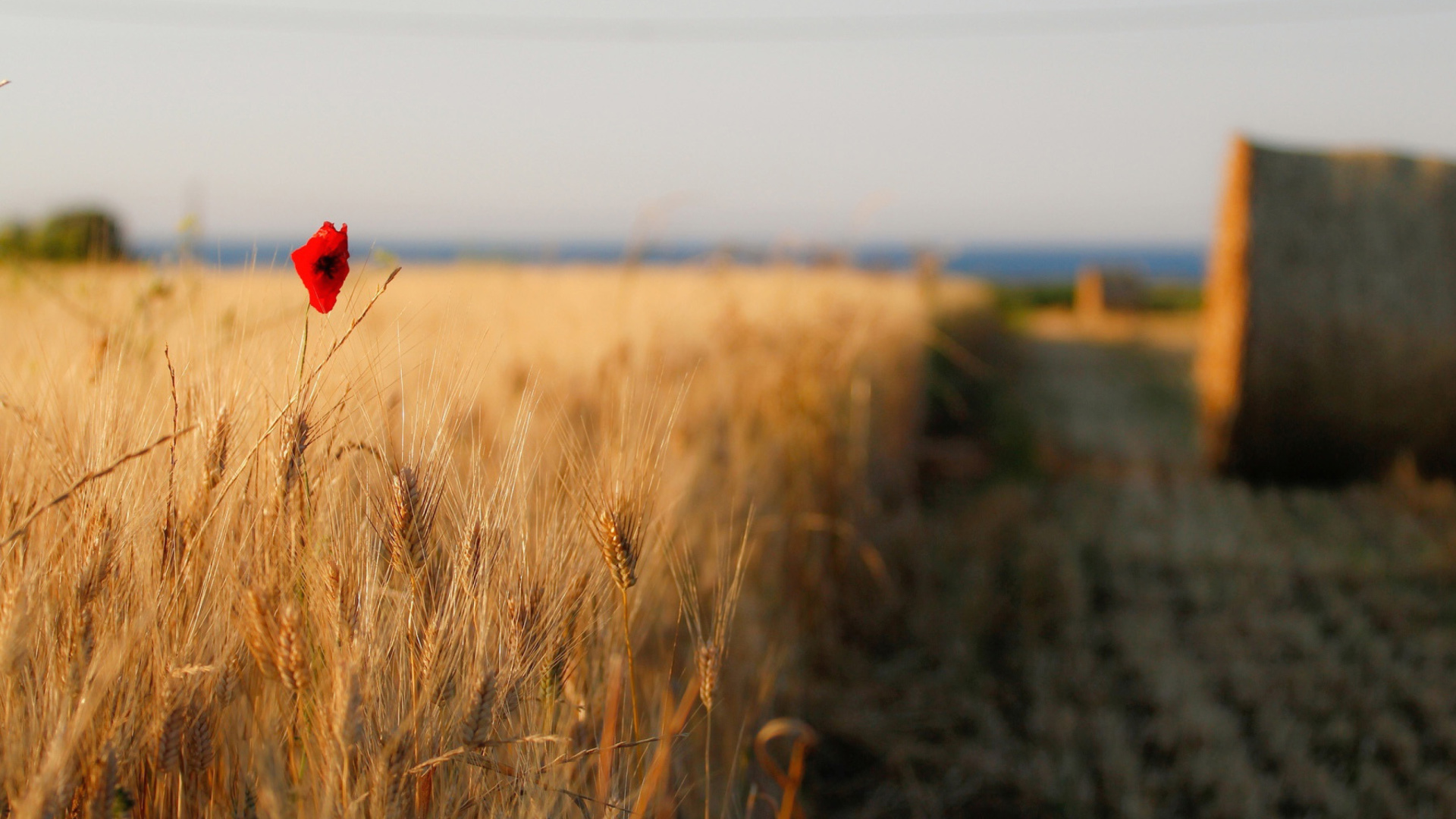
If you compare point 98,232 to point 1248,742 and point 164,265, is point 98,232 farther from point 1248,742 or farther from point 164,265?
point 1248,742

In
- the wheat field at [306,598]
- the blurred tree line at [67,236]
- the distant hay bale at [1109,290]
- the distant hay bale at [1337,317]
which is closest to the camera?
the wheat field at [306,598]

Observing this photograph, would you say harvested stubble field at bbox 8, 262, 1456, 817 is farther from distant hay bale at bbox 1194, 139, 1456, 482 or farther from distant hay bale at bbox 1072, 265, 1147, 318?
distant hay bale at bbox 1072, 265, 1147, 318

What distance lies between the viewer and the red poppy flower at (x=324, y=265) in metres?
0.79

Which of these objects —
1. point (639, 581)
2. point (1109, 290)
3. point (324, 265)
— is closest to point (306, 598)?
point (324, 265)

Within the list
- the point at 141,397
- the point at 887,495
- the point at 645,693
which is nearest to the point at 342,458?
the point at 141,397

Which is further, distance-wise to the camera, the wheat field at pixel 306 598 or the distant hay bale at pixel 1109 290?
the distant hay bale at pixel 1109 290

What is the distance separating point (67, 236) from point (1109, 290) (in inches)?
582

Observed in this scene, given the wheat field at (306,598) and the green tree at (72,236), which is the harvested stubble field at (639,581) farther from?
the green tree at (72,236)

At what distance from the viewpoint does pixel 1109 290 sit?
15.3 metres

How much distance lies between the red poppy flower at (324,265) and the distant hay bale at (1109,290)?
15537mm

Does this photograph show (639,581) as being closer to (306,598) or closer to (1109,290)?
(306,598)

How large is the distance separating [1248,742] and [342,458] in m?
2.40

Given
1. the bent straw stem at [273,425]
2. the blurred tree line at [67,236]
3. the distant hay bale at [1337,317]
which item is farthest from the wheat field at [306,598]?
the distant hay bale at [1337,317]

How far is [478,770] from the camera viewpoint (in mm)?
916
